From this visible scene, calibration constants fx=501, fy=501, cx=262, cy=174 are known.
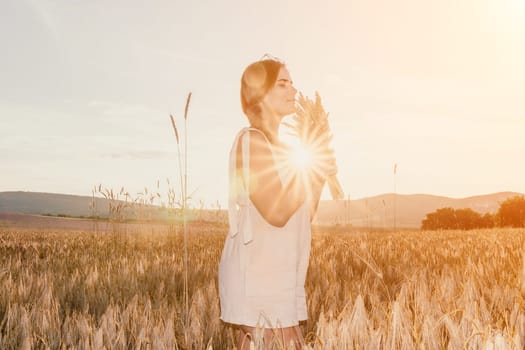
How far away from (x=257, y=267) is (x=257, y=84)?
0.92 m

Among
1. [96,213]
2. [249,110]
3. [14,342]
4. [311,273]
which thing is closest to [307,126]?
[249,110]

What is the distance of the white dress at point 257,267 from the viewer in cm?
221

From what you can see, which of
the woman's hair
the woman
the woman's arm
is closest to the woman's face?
the woman's hair

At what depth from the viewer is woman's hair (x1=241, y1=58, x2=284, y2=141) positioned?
8.24 feet

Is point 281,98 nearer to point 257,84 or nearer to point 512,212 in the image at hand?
point 257,84

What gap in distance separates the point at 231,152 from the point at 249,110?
0.31 meters

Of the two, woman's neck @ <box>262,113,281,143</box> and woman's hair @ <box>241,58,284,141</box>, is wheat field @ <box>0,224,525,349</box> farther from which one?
woman's hair @ <box>241,58,284,141</box>

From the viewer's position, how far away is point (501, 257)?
5742mm

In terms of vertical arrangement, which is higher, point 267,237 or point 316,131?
point 316,131

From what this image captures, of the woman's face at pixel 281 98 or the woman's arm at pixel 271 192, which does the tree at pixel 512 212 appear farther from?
the woman's arm at pixel 271 192

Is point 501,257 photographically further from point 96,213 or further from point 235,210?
point 96,213

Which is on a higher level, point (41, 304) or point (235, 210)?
point (235, 210)

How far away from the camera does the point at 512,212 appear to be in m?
37.7

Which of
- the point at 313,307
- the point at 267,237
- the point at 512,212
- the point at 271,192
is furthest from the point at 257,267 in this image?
the point at 512,212
